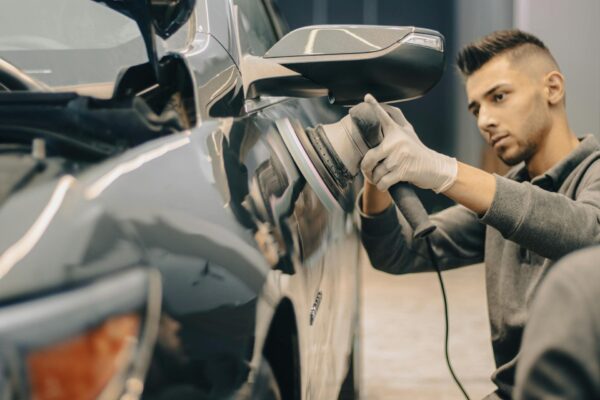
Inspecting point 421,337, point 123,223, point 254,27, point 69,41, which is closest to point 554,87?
point 254,27

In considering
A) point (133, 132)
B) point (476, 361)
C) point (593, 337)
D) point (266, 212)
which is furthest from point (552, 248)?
point (476, 361)

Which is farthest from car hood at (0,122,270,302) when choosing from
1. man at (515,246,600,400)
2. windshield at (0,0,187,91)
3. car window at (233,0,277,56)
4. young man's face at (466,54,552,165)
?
young man's face at (466,54,552,165)

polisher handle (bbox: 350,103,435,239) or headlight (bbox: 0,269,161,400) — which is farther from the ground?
headlight (bbox: 0,269,161,400)

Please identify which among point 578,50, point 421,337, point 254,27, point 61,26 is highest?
point 61,26

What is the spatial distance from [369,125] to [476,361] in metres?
2.04

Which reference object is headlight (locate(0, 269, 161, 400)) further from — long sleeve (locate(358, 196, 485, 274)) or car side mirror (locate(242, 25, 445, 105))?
long sleeve (locate(358, 196, 485, 274))

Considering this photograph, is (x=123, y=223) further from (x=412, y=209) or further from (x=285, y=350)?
(x=412, y=209)

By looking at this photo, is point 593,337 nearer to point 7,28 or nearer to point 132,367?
point 132,367

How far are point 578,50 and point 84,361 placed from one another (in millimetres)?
4360

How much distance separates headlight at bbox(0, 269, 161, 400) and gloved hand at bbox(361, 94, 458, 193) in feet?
2.81

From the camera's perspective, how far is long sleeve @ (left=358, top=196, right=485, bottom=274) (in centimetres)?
188

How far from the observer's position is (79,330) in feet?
2.24

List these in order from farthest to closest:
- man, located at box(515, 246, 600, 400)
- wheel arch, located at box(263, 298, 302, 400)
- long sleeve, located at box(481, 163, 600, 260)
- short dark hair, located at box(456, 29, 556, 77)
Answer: short dark hair, located at box(456, 29, 556, 77)
long sleeve, located at box(481, 163, 600, 260)
wheel arch, located at box(263, 298, 302, 400)
man, located at box(515, 246, 600, 400)

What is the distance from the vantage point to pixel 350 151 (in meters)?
1.50
